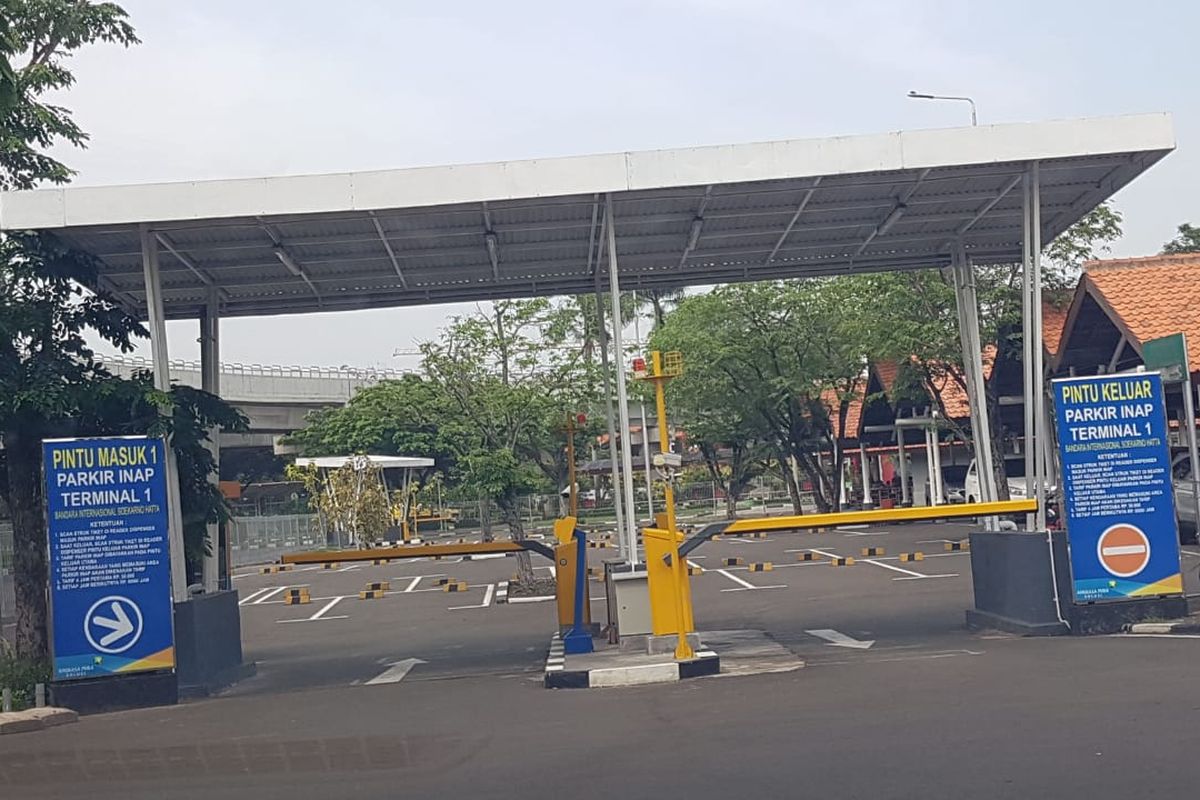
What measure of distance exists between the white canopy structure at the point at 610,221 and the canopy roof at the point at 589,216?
2 cm

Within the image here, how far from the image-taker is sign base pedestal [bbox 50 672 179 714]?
12.2m

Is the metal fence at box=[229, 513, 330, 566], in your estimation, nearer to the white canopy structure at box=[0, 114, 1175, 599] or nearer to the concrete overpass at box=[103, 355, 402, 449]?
the concrete overpass at box=[103, 355, 402, 449]

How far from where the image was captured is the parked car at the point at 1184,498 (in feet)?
75.6

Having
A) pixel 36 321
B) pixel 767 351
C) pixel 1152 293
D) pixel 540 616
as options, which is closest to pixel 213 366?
pixel 36 321

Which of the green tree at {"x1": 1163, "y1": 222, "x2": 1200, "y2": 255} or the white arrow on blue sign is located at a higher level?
the green tree at {"x1": 1163, "y1": 222, "x2": 1200, "y2": 255}

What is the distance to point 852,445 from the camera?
1852 inches

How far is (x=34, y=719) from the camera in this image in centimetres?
1126

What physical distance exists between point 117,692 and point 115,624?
2.16ft

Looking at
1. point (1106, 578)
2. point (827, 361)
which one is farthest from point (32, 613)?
point (827, 361)

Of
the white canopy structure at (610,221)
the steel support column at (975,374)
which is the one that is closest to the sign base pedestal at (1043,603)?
the white canopy structure at (610,221)

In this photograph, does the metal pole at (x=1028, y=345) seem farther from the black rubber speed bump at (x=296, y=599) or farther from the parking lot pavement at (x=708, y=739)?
the black rubber speed bump at (x=296, y=599)

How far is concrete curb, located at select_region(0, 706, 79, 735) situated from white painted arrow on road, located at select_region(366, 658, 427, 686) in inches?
119

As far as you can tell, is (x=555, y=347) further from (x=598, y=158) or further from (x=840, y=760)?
(x=840, y=760)

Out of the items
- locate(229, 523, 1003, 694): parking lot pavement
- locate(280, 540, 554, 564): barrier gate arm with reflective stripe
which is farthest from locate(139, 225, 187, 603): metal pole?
locate(229, 523, 1003, 694): parking lot pavement
